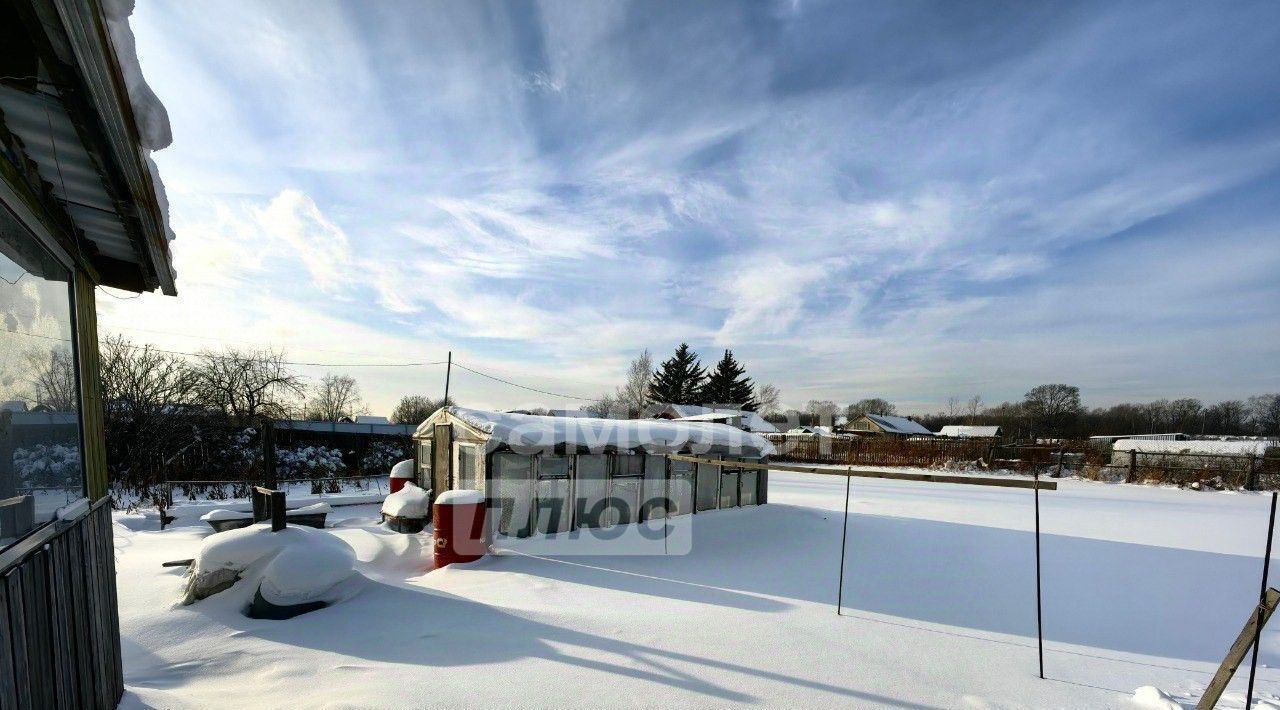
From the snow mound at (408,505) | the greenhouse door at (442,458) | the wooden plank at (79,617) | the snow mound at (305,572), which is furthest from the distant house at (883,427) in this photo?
the wooden plank at (79,617)

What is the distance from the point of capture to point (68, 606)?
268 cm

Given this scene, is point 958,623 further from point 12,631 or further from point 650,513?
point 12,631

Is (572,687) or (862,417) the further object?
(862,417)

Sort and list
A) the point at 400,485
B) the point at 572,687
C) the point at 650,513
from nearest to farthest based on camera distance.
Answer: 1. the point at 572,687
2. the point at 650,513
3. the point at 400,485

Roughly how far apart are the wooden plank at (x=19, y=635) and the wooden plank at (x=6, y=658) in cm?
2

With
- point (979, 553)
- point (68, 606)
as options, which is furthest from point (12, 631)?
point (979, 553)

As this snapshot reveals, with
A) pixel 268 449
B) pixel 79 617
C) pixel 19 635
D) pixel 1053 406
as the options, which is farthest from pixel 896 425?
pixel 19 635

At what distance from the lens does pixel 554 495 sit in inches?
347

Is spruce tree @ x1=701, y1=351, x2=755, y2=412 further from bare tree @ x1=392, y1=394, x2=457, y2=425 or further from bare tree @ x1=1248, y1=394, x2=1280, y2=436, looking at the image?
bare tree @ x1=1248, y1=394, x2=1280, y2=436

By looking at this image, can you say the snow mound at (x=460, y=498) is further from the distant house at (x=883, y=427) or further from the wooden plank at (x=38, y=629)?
the distant house at (x=883, y=427)

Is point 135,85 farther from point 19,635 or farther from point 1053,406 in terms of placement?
point 1053,406

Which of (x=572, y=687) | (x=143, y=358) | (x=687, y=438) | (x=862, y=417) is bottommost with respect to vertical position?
(x=862, y=417)

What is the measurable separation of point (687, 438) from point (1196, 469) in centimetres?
1702

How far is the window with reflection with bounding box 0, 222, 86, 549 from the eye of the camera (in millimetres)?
2100
